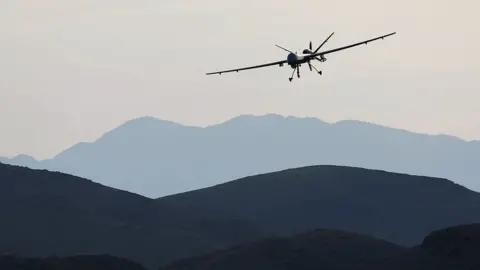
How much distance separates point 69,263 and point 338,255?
33.0m

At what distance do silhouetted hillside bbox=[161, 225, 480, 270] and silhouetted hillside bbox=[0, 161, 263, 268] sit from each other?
1283 inches

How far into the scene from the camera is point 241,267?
11962cm

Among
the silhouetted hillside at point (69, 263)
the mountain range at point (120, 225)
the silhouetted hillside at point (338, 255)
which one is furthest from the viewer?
the mountain range at point (120, 225)

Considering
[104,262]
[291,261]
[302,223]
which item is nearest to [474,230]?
[291,261]

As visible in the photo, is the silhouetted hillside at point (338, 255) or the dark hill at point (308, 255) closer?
the silhouetted hillside at point (338, 255)

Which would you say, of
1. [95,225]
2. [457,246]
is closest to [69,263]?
[457,246]

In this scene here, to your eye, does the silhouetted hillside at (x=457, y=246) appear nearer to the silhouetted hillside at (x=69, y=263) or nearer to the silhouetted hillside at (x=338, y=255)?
the silhouetted hillside at (x=338, y=255)

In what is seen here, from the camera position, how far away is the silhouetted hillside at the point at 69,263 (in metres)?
117

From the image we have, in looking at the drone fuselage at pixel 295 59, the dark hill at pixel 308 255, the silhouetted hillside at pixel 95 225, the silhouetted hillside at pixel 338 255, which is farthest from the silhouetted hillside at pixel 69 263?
the drone fuselage at pixel 295 59

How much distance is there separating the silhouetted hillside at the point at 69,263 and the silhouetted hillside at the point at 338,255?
7787mm

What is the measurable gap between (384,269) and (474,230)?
14257 millimetres

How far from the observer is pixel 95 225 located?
175250mm

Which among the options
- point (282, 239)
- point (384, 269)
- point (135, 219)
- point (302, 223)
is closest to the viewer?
point (384, 269)

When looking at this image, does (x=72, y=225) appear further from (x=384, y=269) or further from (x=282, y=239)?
(x=384, y=269)
